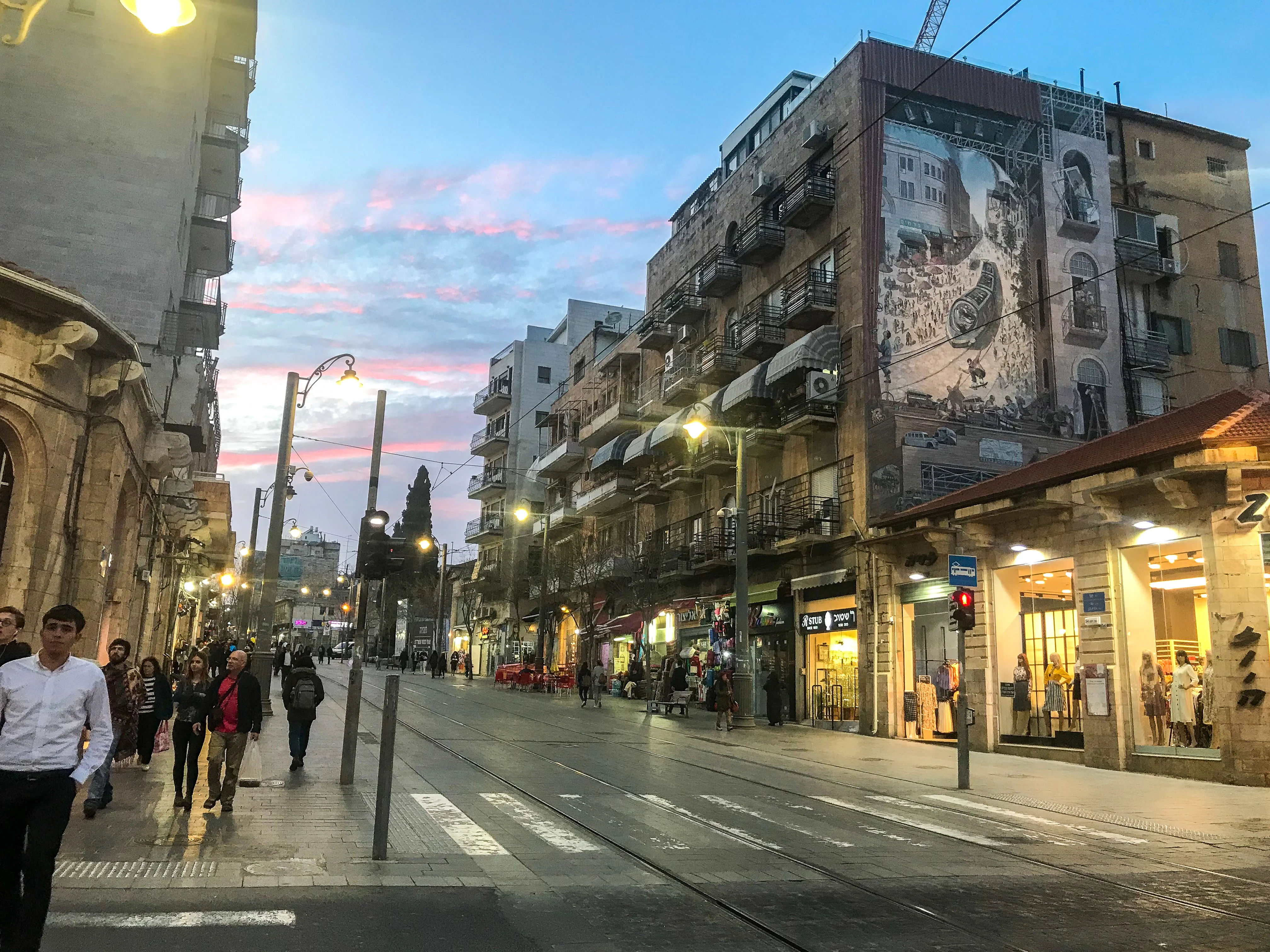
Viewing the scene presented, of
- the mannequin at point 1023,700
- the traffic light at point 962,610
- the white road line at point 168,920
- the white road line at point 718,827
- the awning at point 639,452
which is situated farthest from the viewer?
the awning at point 639,452

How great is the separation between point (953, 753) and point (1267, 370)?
2372cm

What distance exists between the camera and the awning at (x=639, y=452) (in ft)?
131

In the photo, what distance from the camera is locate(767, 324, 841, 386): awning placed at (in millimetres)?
28656

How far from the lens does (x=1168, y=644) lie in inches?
723

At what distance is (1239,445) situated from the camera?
15.8 m

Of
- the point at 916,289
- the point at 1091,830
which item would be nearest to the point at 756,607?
the point at 916,289

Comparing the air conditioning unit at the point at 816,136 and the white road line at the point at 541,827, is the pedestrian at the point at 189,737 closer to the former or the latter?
the white road line at the point at 541,827

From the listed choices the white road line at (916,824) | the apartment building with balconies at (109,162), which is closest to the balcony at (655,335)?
the apartment building with balconies at (109,162)

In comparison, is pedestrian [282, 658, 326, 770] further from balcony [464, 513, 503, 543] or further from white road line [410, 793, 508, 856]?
balcony [464, 513, 503, 543]

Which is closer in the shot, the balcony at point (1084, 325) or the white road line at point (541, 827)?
the white road line at point (541, 827)

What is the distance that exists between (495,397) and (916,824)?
6054cm

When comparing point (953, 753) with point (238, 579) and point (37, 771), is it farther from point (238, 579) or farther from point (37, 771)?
point (238, 579)

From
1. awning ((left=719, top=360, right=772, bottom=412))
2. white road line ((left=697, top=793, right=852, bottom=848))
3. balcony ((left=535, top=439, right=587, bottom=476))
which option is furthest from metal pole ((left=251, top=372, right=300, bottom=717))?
balcony ((left=535, top=439, right=587, bottom=476))

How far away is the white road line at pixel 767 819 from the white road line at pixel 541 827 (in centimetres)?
232
